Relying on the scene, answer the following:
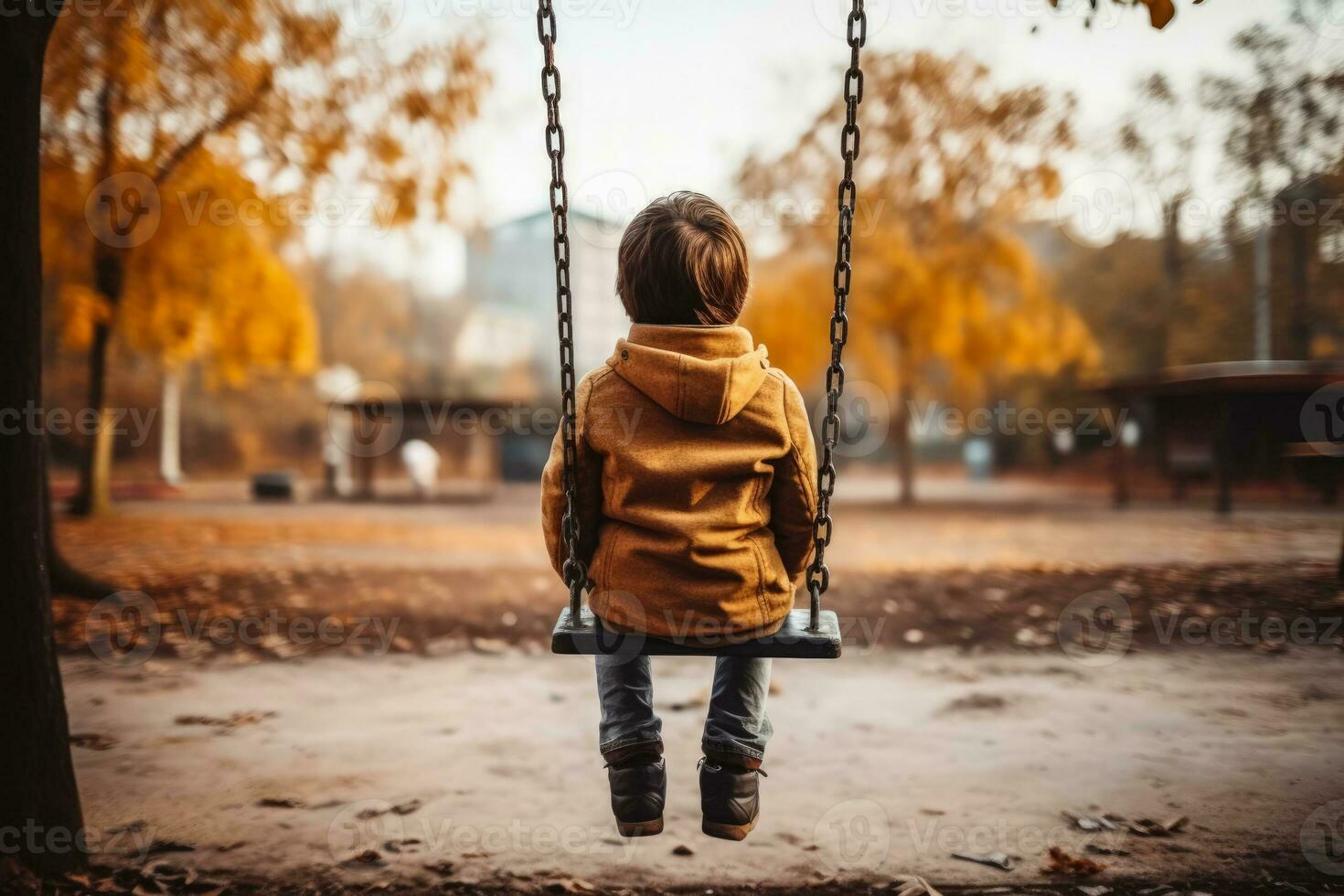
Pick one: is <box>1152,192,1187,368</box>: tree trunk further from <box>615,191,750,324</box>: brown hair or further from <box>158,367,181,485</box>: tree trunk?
<box>158,367,181,485</box>: tree trunk

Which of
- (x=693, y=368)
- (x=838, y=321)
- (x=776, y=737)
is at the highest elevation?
(x=838, y=321)

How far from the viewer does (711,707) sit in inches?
101

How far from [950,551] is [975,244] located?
20.9 feet

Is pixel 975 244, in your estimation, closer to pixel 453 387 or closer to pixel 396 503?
pixel 396 503

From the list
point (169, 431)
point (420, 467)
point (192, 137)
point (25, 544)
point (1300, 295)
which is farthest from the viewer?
point (169, 431)

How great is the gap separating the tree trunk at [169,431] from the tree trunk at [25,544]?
21.1 meters

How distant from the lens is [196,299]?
1166 centimetres

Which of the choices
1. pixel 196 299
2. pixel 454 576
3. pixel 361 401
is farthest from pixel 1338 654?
pixel 361 401

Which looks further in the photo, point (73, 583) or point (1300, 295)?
point (1300, 295)

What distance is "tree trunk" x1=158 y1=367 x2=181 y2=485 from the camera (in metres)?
22.9

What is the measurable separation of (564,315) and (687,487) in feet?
1.81

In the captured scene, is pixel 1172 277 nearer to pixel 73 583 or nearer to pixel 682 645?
pixel 73 583

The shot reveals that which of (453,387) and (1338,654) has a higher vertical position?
(453,387)

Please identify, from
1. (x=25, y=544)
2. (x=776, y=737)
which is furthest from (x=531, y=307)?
(x=25, y=544)
